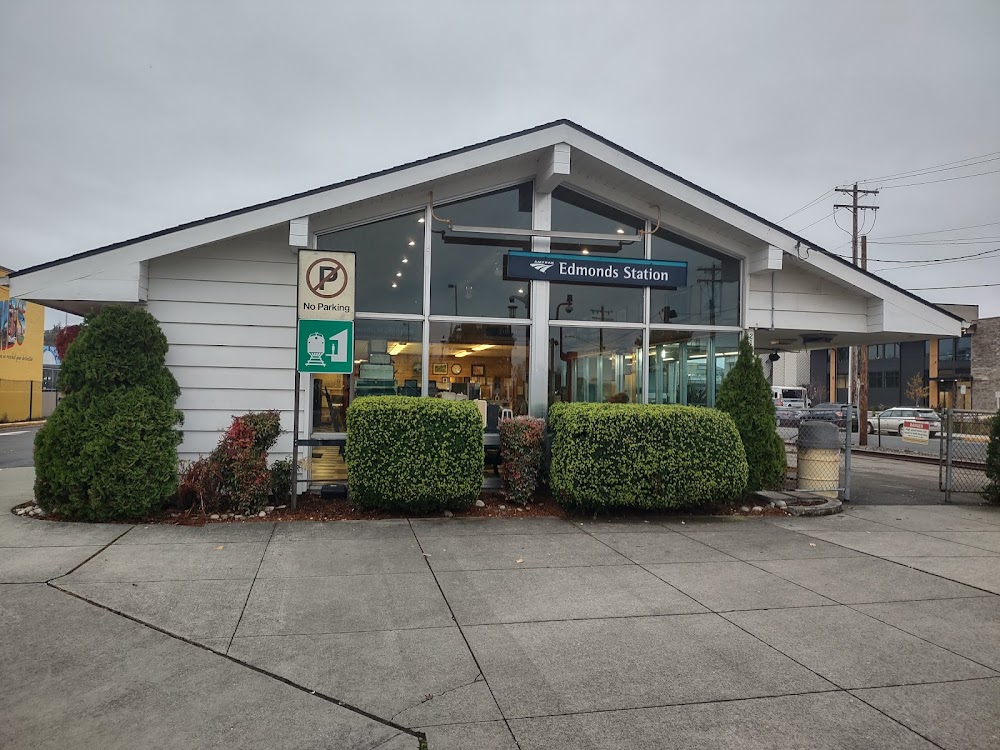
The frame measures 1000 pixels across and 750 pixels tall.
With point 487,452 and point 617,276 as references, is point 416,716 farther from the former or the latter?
point 617,276

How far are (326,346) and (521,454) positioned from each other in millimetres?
2788

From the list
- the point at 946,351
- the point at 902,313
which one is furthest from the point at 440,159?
the point at 946,351

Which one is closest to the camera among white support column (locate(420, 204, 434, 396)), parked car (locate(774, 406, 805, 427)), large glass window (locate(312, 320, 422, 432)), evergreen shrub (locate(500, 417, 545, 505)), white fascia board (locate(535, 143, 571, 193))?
evergreen shrub (locate(500, 417, 545, 505))

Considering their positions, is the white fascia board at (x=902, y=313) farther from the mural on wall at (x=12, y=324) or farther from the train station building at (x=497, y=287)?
the mural on wall at (x=12, y=324)

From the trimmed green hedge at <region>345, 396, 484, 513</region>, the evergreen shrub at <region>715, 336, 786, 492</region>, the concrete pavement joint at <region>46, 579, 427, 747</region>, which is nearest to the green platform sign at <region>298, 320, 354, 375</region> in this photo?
the trimmed green hedge at <region>345, 396, 484, 513</region>

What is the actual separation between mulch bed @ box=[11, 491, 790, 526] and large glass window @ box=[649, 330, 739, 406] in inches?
75.2

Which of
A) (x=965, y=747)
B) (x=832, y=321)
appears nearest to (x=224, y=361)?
(x=965, y=747)

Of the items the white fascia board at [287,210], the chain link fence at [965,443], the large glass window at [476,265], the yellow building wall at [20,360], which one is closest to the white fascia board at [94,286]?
the white fascia board at [287,210]

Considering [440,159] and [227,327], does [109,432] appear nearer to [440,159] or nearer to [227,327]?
[227,327]

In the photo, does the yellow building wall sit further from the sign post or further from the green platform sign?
the green platform sign

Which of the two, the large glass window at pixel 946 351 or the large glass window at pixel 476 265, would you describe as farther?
the large glass window at pixel 946 351

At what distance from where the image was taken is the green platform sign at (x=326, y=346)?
7.68 m

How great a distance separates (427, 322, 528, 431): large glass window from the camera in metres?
9.17

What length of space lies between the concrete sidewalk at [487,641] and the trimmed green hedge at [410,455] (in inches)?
30.5
